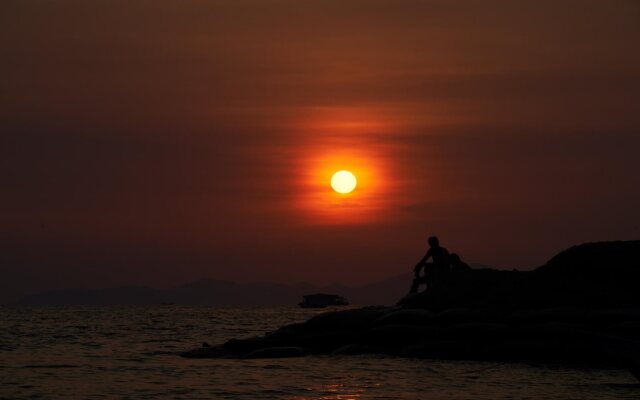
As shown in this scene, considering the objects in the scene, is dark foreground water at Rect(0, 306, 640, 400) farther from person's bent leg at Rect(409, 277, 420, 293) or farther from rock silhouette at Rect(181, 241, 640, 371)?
person's bent leg at Rect(409, 277, 420, 293)

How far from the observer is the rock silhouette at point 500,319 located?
28.9m

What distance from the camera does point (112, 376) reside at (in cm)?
2792

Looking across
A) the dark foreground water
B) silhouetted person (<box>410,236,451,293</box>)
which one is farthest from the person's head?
the dark foreground water

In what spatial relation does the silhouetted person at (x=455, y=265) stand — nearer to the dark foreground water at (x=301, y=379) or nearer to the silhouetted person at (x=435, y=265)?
the silhouetted person at (x=435, y=265)

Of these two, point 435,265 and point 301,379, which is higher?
point 435,265

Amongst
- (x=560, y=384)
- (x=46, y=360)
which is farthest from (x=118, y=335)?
(x=560, y=384)

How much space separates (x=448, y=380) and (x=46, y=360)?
48.3 ft

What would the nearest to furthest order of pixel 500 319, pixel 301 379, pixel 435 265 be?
1. pixel 301 379
2. pixel 500 319
3. pixel 435 265

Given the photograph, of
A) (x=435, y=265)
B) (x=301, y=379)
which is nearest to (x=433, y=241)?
(x=435, y=265)

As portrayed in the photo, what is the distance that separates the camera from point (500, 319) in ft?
101

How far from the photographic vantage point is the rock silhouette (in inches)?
1139

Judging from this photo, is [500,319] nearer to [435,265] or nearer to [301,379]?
[435,265]

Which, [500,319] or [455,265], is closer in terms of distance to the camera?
[500,319]

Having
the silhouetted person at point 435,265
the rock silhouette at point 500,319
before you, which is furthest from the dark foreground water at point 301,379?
the silhouetted person at point 435,265
